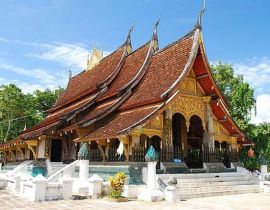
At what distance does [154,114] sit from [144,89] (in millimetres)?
2798

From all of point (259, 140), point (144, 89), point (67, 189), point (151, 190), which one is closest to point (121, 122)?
point (144, 89)

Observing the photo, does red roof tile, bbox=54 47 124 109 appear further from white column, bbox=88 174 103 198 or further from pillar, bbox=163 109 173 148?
white column, bbox=88 174 103 198

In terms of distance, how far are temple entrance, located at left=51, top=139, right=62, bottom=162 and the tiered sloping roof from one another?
1.74m

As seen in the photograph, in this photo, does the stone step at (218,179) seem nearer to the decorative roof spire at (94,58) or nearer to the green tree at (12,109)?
the decorative roof spire at (94,58)

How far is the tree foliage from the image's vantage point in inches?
1334

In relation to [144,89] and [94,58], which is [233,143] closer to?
[144,89]

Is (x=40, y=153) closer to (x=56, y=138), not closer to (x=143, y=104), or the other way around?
(x=56, y=138)

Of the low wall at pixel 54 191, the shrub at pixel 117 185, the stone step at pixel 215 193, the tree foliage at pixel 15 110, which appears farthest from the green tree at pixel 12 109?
the stone step at pixel 215 193

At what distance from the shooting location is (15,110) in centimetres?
3475

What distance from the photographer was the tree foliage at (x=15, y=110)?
33.9m

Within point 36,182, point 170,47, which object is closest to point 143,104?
point 170,47

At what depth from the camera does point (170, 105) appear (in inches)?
530

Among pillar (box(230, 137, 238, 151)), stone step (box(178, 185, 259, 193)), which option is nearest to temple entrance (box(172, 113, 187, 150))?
pillar (box(230, 137, 238, 151))

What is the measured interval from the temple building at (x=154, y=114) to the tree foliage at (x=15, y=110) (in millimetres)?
15326
